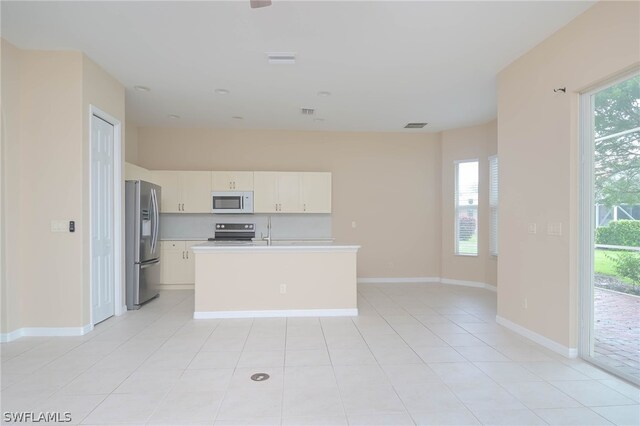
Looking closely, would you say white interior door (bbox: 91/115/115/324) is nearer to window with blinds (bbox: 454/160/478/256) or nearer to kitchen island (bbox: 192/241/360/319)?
kitchen island (bbox: 192/241/360/319)

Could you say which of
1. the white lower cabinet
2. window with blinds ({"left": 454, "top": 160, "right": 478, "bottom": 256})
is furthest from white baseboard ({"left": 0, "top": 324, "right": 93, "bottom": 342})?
window with blinds ({"left": 454, "top": 160, "right": 478, "bottom": 256})

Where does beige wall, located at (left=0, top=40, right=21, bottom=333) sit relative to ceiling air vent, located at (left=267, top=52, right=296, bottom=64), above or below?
below

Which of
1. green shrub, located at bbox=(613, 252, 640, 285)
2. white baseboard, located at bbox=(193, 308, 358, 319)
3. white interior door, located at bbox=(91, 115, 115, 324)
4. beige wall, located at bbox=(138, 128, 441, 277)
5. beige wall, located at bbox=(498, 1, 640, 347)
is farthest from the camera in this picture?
beige wall, located at bbox=(138, 128, 441, 277)

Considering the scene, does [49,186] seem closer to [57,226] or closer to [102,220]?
[57,226]

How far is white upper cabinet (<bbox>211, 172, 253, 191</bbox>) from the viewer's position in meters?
6.64

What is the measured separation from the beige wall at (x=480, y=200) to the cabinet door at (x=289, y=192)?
9.45ft

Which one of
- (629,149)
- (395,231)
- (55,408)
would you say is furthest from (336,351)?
(395,231)

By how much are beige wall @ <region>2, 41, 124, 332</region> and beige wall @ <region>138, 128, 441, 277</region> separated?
3084 mm

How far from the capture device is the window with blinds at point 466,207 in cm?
691

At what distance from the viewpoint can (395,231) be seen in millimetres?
7379

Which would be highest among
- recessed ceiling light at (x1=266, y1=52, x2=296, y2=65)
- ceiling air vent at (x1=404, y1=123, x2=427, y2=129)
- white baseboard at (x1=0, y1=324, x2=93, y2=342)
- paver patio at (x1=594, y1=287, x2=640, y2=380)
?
recessed ceiling light at (x1=266, y1=52, x2=296, y2=65)

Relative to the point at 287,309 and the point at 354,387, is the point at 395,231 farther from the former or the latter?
the point at 354,387

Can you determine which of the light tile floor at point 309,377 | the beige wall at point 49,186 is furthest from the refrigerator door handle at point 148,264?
the beige wall at point 49,186

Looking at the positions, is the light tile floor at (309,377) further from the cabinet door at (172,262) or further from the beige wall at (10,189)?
the cabinet door at (172,262)
